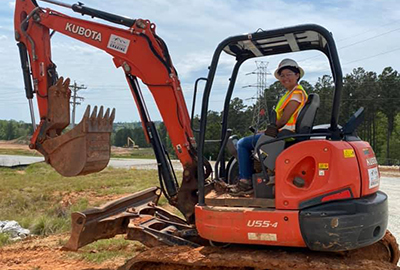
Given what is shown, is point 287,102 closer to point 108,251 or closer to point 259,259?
point 259,259

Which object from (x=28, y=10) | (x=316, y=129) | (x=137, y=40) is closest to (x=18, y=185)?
(x=28, y=10)

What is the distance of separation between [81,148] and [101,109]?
65 centimetres

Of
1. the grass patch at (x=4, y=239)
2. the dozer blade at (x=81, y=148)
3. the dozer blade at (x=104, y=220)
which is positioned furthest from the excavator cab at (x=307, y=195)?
the grass patch at (x=4, y=239)

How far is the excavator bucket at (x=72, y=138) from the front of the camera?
556 cm

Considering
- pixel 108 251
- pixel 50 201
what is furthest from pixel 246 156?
pixel 50 201

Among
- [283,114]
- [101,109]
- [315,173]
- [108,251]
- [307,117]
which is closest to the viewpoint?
[315,173]

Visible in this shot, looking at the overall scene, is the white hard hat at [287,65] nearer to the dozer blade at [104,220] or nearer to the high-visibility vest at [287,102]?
the high-visibility vest at [287,102]

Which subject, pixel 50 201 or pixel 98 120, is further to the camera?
pixel 50 201

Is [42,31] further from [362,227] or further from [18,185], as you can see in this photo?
[18,185]

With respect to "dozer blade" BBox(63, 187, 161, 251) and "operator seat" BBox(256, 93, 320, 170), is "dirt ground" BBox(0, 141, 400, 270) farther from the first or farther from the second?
"operator seat" BBox(256, 93, 320, 170)

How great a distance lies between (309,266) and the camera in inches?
154

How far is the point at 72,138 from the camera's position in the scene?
5602 mm

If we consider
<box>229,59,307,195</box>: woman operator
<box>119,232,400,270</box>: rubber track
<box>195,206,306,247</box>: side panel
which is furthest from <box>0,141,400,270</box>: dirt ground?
<box>229,59,307,195</box>: woman operator

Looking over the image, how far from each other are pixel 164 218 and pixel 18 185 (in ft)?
41.5
